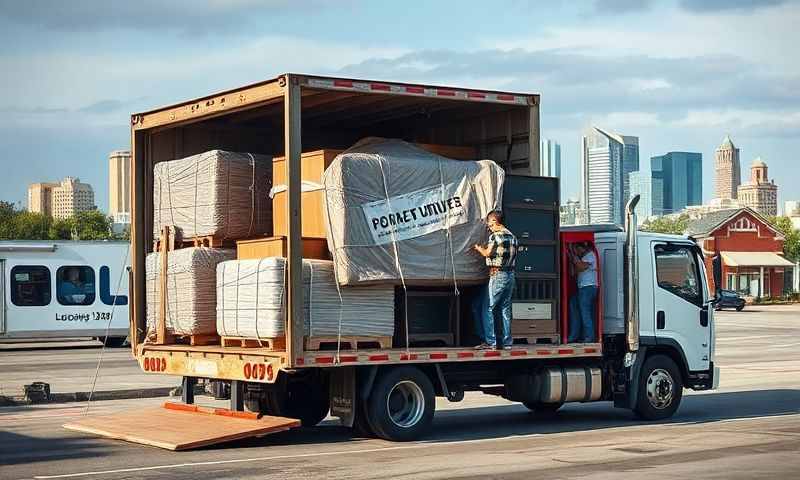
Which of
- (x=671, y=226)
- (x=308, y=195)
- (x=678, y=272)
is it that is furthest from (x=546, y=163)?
(x=671, y=226)

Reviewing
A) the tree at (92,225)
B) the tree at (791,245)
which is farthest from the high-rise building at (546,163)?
the tree at (92,225)

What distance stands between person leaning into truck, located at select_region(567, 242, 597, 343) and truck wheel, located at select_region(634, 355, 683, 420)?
42.5 inches

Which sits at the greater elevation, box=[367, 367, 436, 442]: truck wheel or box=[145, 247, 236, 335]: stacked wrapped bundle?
box=[145, 247, 236, 335]: stacked wrapped bundle

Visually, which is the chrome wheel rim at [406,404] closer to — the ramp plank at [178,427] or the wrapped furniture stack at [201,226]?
the ramp plank at [178,427]

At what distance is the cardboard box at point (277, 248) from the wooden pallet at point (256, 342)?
0.91m

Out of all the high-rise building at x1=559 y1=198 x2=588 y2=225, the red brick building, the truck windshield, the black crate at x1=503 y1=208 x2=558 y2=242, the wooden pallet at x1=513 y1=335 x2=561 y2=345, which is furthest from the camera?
the red brick building

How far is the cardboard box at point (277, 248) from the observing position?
12.9 metres

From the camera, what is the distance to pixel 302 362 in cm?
1250

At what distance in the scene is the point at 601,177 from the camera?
3153 centimetres

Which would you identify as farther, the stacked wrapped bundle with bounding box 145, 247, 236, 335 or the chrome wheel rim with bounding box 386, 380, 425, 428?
the stacked wrapped bundle with bounding box 145, 247, 236, 335

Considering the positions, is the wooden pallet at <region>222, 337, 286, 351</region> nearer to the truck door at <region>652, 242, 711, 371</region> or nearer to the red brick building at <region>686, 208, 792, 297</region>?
the truck door at <region>652, 242, 711, 371</region>

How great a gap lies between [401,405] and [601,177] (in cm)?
1900

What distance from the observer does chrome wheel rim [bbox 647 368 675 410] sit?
51.8 ft

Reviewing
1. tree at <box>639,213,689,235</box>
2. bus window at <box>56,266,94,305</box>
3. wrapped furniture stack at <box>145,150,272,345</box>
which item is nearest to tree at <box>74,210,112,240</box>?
tree at <box>639,213,689,235</box>
